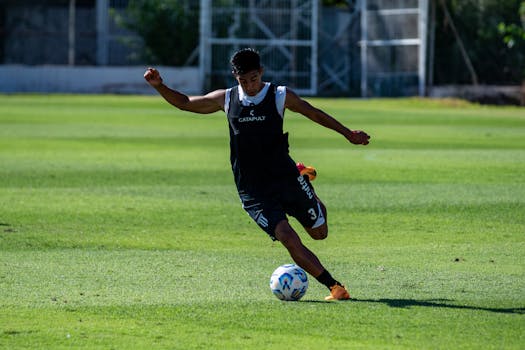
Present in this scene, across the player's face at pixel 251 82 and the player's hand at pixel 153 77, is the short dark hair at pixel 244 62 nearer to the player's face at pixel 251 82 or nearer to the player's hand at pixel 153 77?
the player's face at pixel 251 82

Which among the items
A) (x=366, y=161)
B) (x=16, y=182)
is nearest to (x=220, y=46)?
(x=366, y=161)

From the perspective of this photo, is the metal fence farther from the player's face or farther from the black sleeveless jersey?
the player's face

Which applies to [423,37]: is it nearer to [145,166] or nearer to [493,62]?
[493,62]

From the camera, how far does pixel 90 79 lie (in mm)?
49438

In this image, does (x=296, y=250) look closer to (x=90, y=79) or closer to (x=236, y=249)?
(x=236, y=249)

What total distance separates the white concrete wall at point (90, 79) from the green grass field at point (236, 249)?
24.6 meters

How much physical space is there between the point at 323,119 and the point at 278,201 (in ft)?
2.33

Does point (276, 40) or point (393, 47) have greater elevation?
point (276, 40)

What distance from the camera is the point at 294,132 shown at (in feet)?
90.7

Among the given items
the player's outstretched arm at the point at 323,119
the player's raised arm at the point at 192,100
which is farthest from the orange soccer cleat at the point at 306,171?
the player's raised arm at the point at 192,100

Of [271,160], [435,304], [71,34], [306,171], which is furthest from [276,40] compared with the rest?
[435,304]

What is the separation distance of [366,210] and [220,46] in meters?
36.5

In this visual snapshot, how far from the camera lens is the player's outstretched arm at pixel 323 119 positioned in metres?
8.67

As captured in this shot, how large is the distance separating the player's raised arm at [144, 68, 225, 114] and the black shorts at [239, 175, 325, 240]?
2.34ft
